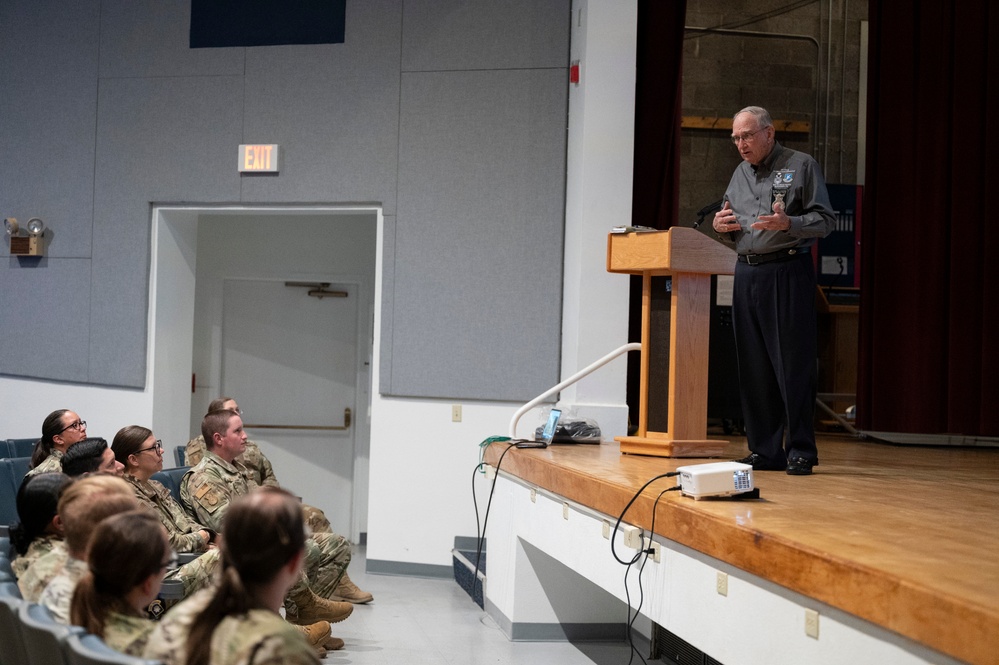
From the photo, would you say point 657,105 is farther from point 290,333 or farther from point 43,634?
point 43,634

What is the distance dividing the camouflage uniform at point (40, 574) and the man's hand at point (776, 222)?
2404mm

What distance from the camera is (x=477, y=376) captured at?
20.9ft

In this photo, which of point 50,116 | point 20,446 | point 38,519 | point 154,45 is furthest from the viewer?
point 50,116

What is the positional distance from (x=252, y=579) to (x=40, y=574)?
41.2 inches

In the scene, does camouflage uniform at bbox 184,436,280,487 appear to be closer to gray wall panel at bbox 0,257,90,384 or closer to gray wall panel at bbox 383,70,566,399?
gray wall panel at bbox 383,70,566,399

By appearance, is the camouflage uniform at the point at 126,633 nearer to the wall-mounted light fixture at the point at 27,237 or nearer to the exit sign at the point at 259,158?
the exit sign at the point at 259,158

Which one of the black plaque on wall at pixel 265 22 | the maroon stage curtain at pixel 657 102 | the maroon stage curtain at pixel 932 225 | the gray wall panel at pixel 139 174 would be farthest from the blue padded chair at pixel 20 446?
the maroon stage curtain at pixel 932 225

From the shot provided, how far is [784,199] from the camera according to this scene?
3723 mm

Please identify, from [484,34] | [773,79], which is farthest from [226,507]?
[773,79]

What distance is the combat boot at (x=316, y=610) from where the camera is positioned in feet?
14.7

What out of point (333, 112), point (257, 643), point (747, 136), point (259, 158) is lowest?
point (257, 643)

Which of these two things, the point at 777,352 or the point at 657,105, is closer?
the point at 777,352

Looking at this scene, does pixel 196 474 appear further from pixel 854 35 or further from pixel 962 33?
pixel 854 35

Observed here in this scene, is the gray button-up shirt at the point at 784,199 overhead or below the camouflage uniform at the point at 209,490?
overhead
